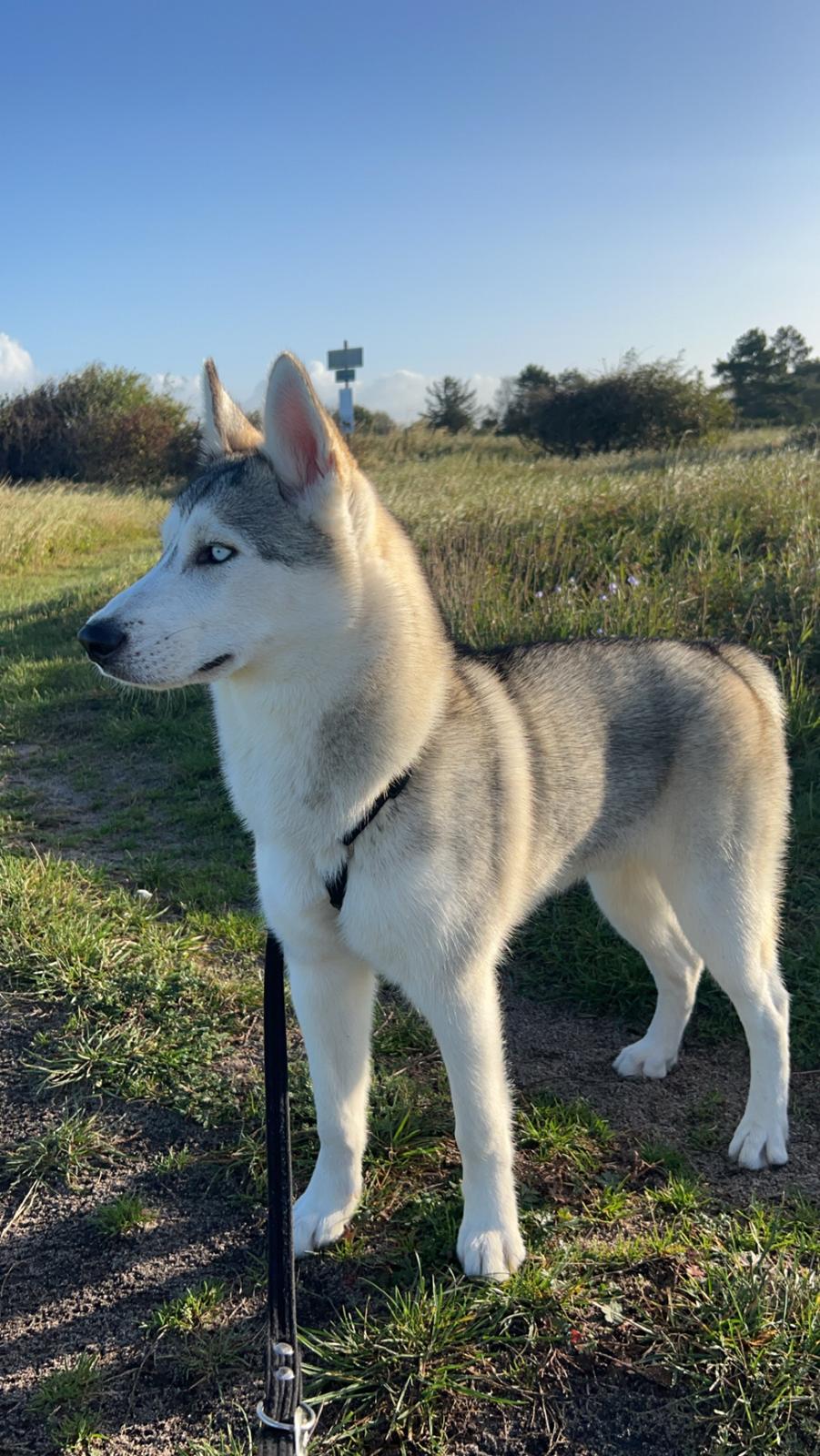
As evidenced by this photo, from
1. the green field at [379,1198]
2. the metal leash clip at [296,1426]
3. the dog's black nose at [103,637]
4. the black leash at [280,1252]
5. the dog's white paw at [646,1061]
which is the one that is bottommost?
the dog's white paw at [646,1061]

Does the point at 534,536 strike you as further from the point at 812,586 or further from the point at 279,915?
the point at 279,915

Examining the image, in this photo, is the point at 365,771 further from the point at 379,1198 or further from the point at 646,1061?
the point at 646,1061

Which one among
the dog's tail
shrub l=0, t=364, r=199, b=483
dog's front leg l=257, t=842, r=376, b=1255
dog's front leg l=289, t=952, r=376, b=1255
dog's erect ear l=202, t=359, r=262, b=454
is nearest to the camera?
dog's front leg l=257, t=842, r=376, b=1255

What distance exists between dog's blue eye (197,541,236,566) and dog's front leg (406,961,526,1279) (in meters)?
1.13

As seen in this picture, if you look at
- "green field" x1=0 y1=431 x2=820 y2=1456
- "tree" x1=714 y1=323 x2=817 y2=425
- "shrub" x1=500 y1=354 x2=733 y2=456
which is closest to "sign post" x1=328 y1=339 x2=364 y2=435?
"shrub" x1=500 y1=354 x2=733 y2=456

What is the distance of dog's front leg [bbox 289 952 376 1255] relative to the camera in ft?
8.09

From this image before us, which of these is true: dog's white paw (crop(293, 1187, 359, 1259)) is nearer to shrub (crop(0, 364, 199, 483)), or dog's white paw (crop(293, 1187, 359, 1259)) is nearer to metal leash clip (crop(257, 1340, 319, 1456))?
metal leash clip (crop(257, 1340, 319, 1456))

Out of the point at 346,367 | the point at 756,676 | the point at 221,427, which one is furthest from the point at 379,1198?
the point at 346,367

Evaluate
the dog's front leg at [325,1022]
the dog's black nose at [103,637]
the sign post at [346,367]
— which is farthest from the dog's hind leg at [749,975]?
the sign post at [346,367]

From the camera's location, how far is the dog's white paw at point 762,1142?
9.38 feet

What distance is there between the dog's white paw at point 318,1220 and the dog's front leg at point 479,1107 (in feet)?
1.13

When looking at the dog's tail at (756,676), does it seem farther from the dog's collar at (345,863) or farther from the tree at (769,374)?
the tree at (769,374)

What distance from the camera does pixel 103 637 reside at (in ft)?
6.84

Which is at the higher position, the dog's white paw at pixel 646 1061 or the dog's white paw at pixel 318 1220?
the dog's white paw at pixel 318 1220
